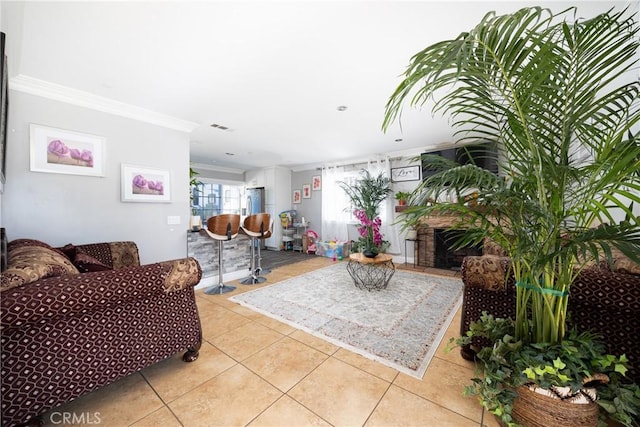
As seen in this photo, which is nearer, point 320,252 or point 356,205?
point 356,205

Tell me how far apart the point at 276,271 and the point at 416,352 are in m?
2.87

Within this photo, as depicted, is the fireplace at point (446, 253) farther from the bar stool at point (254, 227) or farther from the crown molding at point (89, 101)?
the crown molding at point (89, 101)

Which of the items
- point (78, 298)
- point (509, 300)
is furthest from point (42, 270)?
point (509, 300)

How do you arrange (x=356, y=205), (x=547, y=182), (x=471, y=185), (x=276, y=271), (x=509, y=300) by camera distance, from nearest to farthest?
1. (x=547, y=182)
2. (x=471, y=185)
3. (x=509, y=300)
4. (x=276, y=271)
5. (x=356, y=205)

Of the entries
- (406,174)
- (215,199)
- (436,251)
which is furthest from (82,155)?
(436,251)

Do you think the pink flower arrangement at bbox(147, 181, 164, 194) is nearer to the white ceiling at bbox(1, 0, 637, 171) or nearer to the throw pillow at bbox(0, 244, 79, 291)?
the white ceiling at bbox(1, 0, 637, 171)

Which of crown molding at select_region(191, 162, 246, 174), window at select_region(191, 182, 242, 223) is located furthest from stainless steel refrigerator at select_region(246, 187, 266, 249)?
crown molding at select_region(191, 162, 246, 174)

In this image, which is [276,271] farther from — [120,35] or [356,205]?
[120,35]

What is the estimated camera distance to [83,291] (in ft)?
3.67

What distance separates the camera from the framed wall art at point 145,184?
2785 millimetres

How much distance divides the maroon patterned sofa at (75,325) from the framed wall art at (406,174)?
14.6 ft

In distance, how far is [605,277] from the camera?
117cm

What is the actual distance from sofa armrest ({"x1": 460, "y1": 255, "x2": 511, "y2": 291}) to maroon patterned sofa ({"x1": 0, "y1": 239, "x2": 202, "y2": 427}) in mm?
1808

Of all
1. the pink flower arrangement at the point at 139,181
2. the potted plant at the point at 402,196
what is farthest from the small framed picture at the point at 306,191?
the pink flower arrangement at the point at 139,181
